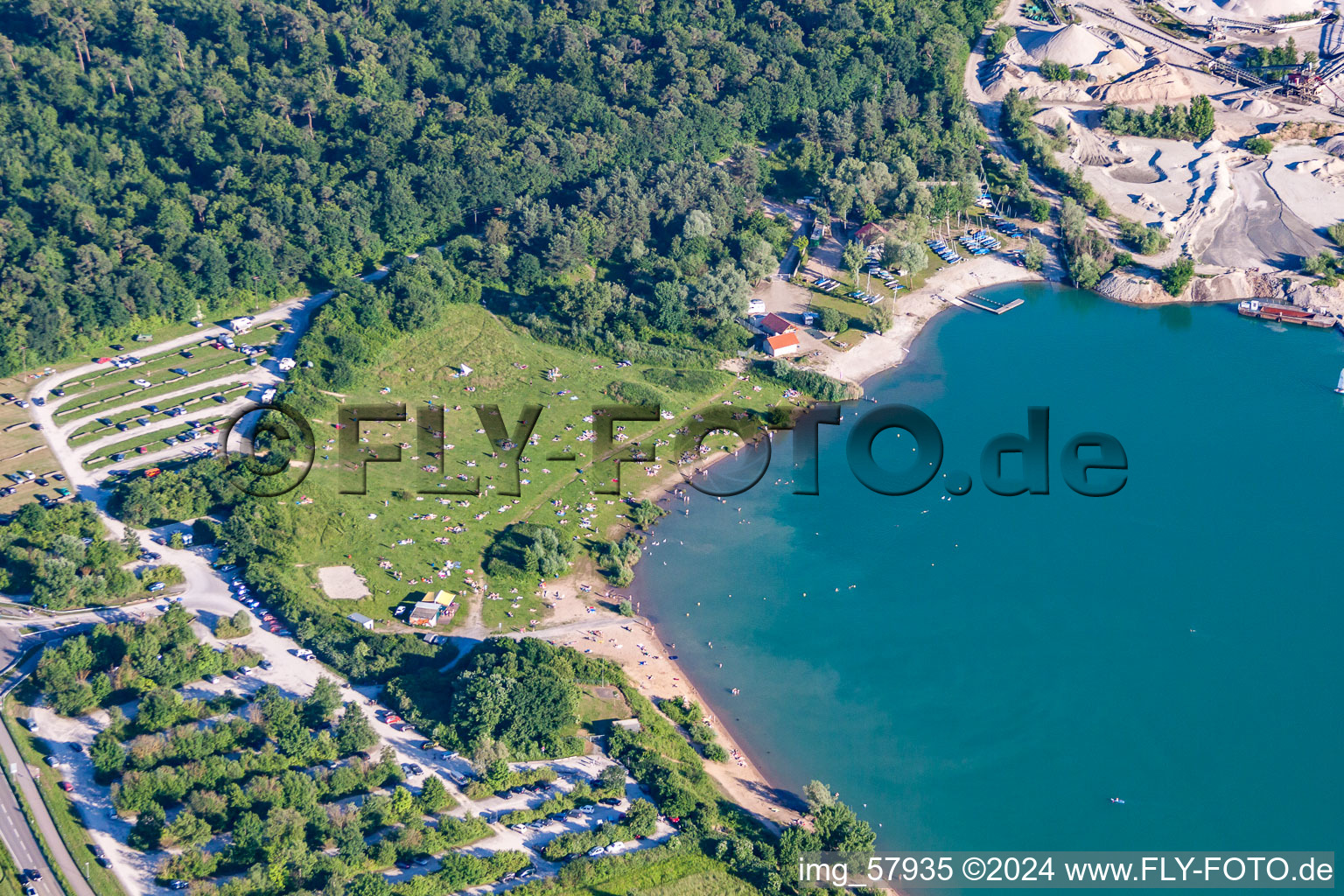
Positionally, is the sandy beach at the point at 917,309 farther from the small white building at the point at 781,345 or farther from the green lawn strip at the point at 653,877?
the green lawn strip at the point at 653,877

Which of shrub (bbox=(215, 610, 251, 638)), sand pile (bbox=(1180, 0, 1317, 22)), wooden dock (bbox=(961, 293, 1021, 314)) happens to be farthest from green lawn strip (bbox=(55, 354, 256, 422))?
sand pile (bbox=(1180, 0, 1317, 22))

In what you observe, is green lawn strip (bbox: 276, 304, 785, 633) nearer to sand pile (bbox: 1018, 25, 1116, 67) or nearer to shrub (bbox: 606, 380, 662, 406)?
shrub (bbox: 606, 380, 662, 406)

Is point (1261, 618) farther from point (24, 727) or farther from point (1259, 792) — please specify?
point (24, 727)

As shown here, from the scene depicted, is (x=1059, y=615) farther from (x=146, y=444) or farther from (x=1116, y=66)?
(x=1116, y=66)

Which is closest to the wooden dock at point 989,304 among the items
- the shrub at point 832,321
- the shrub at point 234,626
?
the shrub at point 832,321
